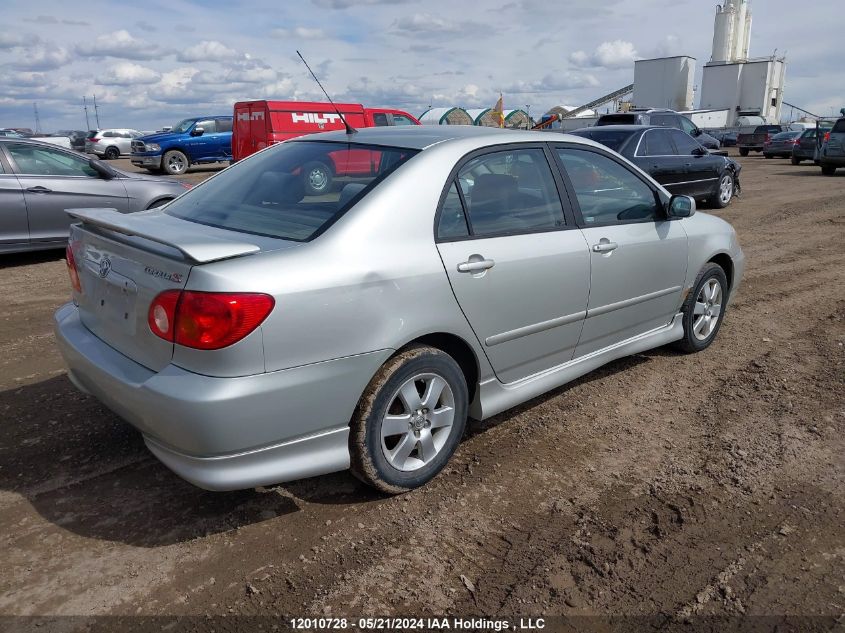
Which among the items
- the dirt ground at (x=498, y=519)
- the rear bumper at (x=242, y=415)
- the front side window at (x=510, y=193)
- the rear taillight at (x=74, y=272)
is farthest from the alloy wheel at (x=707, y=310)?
the rear taillight at (x=74, y=272)

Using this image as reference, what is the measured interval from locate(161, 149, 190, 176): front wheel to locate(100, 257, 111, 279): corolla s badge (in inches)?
793

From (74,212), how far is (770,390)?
165 inches

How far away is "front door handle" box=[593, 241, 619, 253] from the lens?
3854 mm

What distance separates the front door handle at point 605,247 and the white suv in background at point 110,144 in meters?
32.5

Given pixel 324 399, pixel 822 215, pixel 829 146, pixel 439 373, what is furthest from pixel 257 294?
pixel 829 146

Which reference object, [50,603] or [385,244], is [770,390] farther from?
[50,603]

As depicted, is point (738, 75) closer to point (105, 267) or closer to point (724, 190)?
point (724, 190)

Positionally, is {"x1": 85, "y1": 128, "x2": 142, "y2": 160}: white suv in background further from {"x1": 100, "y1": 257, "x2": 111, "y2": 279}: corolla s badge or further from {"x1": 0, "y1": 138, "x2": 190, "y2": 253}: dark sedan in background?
{"x1": 100, "y1": 257, "x2": 111, "y2": 279}: corolla s badge

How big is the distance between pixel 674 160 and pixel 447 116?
30.1m

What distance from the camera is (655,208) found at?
14.5 feet

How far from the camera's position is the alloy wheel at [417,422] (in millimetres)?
3049

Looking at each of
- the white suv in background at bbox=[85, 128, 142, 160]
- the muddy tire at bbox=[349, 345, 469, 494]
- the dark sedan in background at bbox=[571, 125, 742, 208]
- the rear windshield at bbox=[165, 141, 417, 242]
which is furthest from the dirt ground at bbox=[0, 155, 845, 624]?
the white suv in background at bbox=[85, 128, 142, 160]

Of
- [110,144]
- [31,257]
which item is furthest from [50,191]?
[110,144]

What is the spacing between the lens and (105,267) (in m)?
3.02
